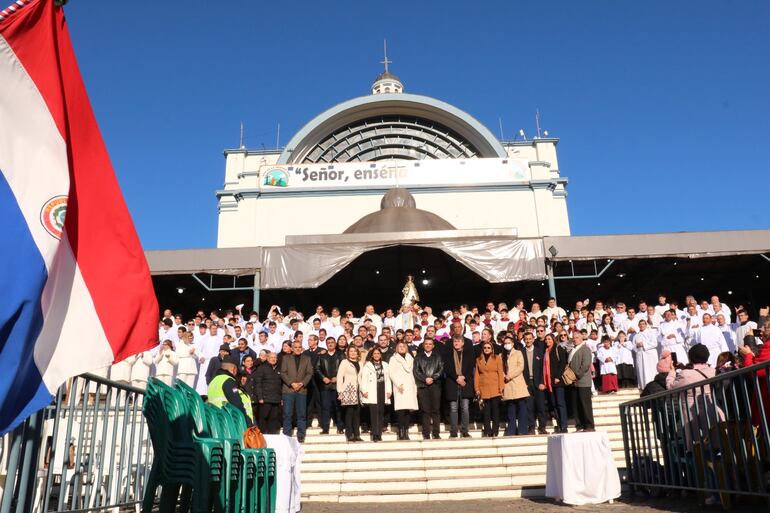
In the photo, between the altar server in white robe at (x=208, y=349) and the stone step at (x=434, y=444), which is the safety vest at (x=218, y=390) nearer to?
the stone step at (x=434, y=444)

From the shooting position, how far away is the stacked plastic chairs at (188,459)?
10.6 ft

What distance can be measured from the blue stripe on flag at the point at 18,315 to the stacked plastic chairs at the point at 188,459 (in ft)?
3.17

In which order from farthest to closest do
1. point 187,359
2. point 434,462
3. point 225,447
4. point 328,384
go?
point 187,359, point 328,384, point 434,462, point 225,447

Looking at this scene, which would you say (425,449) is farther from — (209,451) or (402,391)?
(209,451)

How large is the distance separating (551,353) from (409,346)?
2.43m

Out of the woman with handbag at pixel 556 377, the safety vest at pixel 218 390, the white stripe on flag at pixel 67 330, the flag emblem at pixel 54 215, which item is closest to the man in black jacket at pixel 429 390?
the woman with handbag at pixel 556 377

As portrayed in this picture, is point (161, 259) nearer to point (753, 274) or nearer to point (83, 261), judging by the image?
point (83, 261)

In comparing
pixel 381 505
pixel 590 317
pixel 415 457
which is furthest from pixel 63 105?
pixel 590 317

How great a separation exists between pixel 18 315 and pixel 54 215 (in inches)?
18.2

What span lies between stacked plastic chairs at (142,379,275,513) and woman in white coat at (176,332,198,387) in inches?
313

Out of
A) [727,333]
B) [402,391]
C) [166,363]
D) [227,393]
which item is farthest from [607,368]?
[166,363]

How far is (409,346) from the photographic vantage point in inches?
404

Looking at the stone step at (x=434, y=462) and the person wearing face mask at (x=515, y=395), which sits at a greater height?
the person wearing face mask at (x=515, y=395)

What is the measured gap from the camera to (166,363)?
10961 millimetres
